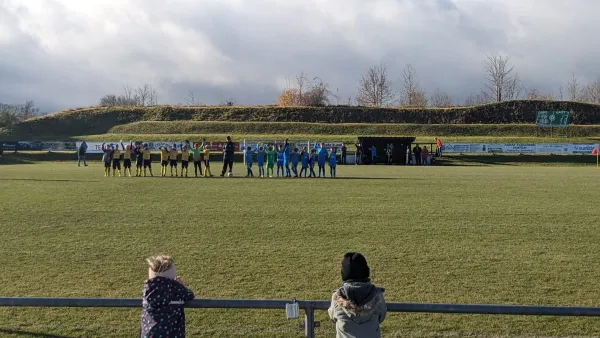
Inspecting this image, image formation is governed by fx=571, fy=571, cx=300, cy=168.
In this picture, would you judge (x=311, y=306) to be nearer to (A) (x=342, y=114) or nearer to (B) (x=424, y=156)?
(B) (x=424, y=156)

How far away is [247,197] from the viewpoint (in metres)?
18.2

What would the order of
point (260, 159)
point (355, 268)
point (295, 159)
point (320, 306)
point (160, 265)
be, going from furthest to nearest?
point (260, 159) < point (295, 159) < point (160, 265) < point (320, 306) < point (355, 268)

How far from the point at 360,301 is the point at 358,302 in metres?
0.02

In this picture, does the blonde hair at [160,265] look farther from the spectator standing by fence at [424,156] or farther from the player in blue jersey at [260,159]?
the spectator standing by fence at [424,156]

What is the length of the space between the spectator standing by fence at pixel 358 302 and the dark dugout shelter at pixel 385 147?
40.9 metres

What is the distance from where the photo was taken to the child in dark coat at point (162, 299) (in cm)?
425

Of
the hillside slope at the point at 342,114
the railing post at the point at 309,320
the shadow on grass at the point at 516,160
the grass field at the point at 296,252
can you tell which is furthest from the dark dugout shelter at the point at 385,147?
the railing post at the point at 309,320

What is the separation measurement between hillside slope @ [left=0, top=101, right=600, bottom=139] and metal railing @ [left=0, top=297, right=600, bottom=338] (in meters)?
70.0

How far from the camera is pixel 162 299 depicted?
4254 millimetres

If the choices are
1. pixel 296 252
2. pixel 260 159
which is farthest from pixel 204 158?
pixel 296 252

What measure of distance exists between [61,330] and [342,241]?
5989 millimetres

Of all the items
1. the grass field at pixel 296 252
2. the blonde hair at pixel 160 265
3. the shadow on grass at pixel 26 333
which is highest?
the blonde hair at pixel 160 265

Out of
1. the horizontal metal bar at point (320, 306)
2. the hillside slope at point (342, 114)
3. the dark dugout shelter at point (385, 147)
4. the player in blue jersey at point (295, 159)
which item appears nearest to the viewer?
the horizontal metal bar at point (320, 306)

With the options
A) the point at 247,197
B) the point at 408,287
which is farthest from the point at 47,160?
the point at 408,287
